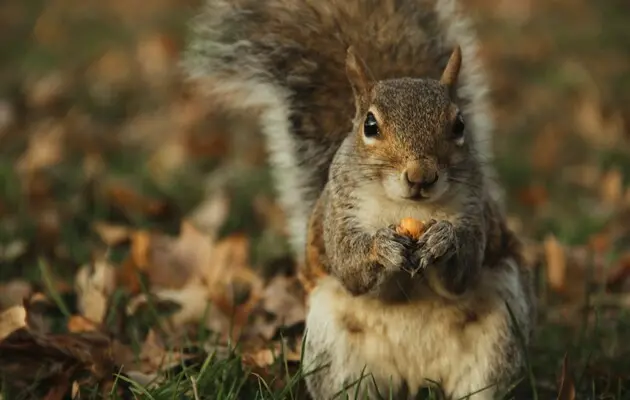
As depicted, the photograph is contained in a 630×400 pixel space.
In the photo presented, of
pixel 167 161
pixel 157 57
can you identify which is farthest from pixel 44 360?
pixel 157 57

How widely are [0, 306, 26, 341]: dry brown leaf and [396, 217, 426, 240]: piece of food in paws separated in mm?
847

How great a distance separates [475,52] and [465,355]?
2.81ft

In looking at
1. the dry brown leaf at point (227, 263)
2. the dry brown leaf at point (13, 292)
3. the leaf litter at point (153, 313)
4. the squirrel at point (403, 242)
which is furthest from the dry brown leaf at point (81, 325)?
the squirrel at point (403, 242)

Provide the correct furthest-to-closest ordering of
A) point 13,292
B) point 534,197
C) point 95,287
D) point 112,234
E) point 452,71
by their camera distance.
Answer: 1. point 534,197
2. point 112,234
3. point 13,292
4. point 95,287
5. point 452,71

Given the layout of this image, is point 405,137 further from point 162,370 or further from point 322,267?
point 162,370

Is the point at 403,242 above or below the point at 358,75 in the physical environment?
below

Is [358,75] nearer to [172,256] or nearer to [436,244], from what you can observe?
[436,244]

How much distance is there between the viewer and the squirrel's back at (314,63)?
2.28 meters

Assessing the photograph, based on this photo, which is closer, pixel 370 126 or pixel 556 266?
pixel 370 126

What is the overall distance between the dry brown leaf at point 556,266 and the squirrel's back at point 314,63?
1.79 feet

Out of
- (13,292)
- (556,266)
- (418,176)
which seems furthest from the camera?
(556,266)

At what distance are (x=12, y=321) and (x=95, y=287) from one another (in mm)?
368

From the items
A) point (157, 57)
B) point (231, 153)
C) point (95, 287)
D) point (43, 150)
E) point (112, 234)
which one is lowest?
point (157, 57)

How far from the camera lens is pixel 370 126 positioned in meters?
1.83
